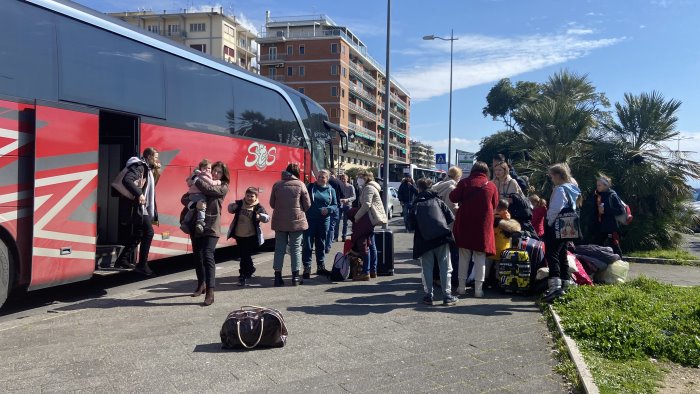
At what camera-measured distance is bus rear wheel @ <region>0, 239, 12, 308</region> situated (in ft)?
→ 19.6

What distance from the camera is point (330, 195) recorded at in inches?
371

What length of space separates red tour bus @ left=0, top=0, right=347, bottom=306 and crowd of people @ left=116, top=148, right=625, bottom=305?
0.66m

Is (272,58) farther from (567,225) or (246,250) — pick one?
(567,225)

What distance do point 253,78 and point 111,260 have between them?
4.98 m

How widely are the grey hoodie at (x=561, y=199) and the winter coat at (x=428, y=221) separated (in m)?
1.29

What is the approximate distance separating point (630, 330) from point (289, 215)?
4677mm

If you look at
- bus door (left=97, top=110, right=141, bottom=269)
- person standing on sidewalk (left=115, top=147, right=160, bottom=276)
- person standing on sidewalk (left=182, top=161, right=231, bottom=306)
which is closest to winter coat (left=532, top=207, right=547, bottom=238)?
person standing on sidewalk (left=182, top=161, right=231, bottom=306)

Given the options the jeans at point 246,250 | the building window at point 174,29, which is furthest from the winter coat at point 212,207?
the building window at point 174,29

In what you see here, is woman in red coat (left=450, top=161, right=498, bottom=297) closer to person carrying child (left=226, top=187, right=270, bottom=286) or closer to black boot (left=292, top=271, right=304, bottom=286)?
black boot (left=292, top=271, right=304, bottom=286)

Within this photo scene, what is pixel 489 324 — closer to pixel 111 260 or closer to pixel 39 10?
pixel 111 260

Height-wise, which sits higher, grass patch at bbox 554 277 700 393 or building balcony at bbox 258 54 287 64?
building balcony at bbox 258 54 287 64

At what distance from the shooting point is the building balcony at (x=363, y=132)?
7495 centimetres

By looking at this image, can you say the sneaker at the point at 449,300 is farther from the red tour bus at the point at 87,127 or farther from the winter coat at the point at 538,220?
the red tour bus at the point at 87,127

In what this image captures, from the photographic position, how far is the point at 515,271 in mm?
7371
